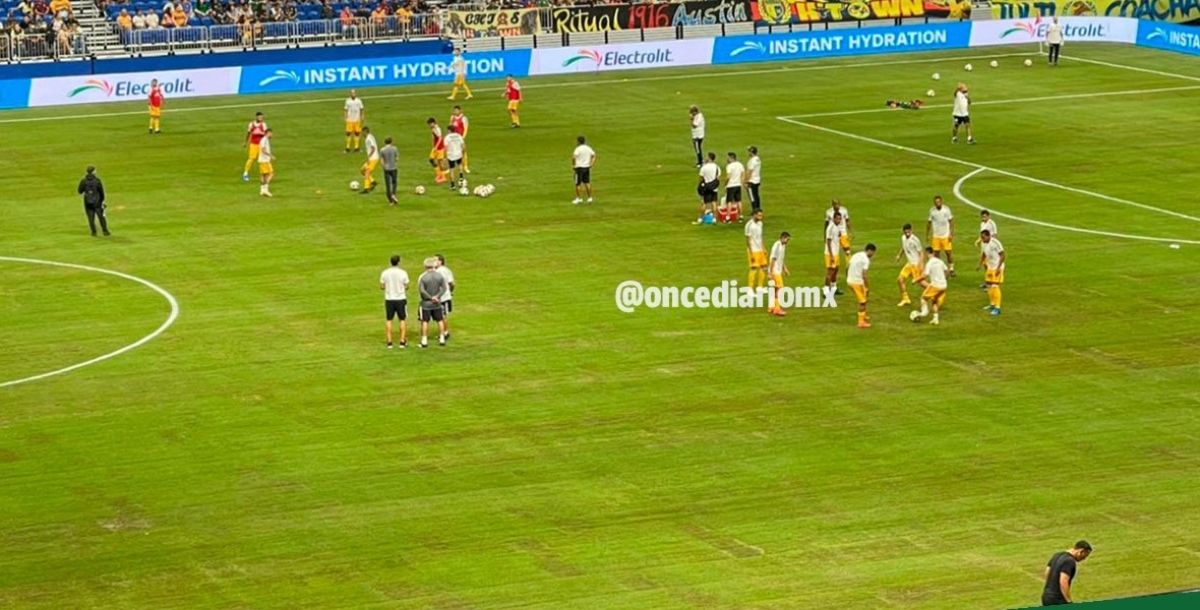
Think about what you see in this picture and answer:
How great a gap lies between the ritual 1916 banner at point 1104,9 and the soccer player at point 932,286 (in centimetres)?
5510

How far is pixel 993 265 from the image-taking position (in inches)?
1738

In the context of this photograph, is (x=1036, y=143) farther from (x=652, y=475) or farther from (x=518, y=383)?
(x=652, y=475)

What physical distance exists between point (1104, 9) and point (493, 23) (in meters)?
29.7

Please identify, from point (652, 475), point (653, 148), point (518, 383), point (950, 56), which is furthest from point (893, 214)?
point (950, 56)

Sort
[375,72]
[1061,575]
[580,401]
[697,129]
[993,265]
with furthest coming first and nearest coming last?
1. [375,72]
2. [697,129]
3. [993,265]
4. [580,401]
5. [1061,575]

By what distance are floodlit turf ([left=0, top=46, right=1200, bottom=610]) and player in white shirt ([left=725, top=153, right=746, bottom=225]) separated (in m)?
1.46

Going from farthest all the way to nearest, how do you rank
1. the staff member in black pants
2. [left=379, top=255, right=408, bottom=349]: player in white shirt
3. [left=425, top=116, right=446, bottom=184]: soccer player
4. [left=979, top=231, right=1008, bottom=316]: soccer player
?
[left=425, top=116, right=446, bottom=184]: soccer player
the staff member in black pants
[left=979, top=231, right=1008, bottom=316]: soccer player
[left=379, top=255, right=408, bottom=349]: player in white shirt

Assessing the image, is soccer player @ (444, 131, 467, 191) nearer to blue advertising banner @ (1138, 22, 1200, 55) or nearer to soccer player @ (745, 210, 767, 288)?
soccer player @ (745, 210, 767, 288)

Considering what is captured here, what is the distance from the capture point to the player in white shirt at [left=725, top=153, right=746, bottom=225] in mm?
53656

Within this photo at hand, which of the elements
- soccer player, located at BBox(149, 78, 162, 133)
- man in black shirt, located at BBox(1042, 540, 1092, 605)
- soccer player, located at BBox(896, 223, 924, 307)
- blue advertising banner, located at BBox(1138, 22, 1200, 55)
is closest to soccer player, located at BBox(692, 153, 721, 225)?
soccer player, located at BBox(896, 223, 924, 307)

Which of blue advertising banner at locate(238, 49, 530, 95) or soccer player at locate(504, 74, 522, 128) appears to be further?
blue advertising banner at locate(238, 49, 530, 95)

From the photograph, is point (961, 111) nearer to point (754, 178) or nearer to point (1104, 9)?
point (754, 178)

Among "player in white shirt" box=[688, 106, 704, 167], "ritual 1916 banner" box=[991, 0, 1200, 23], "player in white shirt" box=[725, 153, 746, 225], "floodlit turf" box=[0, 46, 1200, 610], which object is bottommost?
"floodlit turf" box=[0, 46, 1200, 610]

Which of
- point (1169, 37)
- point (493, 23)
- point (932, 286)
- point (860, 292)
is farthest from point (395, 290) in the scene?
point (1169, 37)
